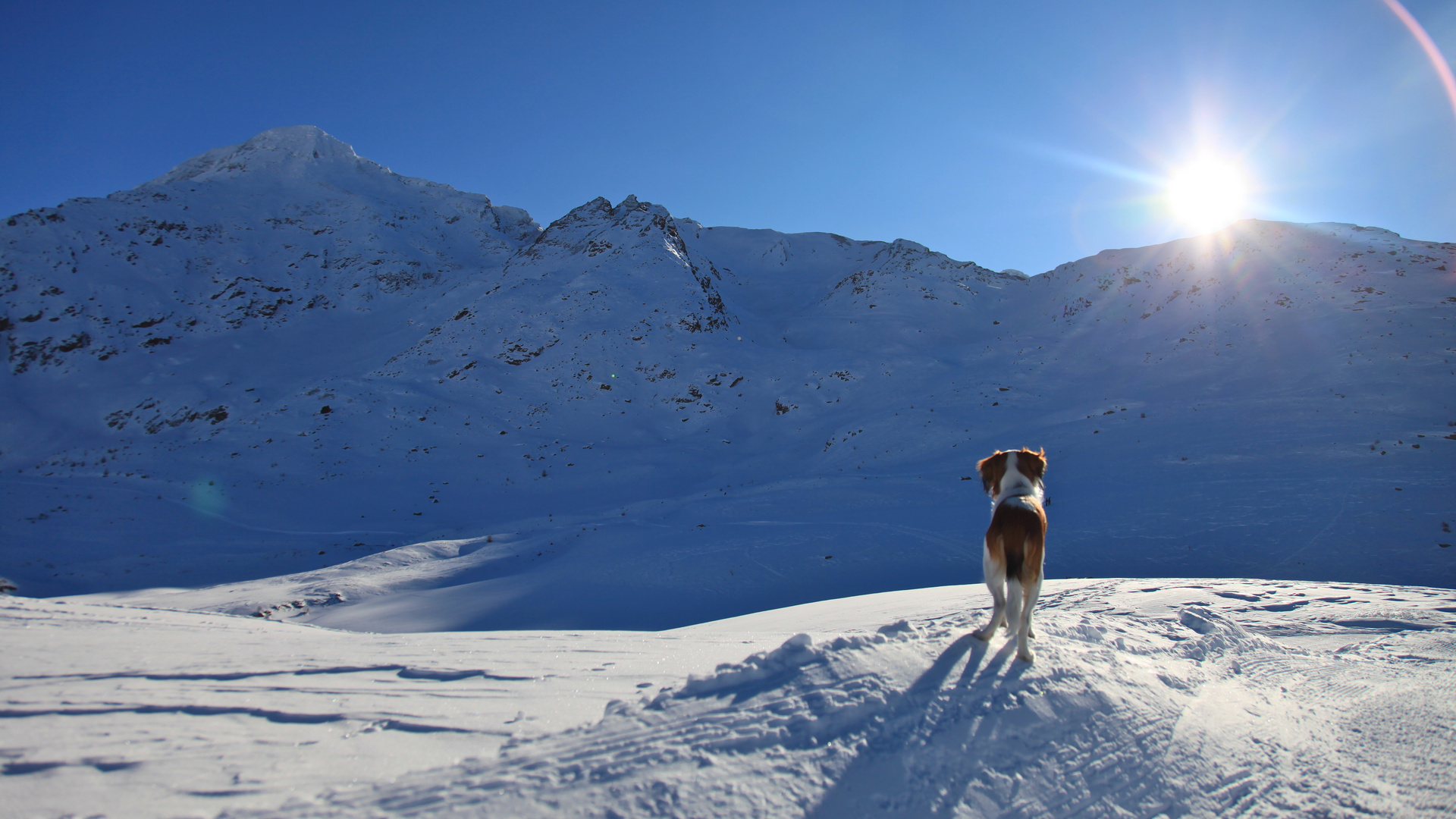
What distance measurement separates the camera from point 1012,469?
4266mm

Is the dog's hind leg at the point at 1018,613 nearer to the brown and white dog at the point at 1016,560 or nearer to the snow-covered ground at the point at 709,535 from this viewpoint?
the brown and white dog at the point at 1016,560

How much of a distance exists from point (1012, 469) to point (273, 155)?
85.3 m

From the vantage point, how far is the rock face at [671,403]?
10648 mm

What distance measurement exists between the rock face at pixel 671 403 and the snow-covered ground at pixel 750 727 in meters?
5.28

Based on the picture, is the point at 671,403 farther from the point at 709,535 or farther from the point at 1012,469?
the point at 1012,469

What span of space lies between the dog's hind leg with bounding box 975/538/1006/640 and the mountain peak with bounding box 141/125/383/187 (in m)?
80.5

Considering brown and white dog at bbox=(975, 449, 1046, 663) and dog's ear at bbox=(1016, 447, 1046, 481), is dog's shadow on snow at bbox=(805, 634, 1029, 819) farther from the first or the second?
dog's ear at bbox=(1016, 447, 1046, 481)

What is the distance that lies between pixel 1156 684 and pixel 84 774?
4.98 metres

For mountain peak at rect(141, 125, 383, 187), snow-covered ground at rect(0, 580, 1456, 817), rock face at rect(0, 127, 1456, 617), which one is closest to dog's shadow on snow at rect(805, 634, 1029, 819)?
snow-covered ground at rect(0, 580, 1456, 817)

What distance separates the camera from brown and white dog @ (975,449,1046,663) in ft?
11.4

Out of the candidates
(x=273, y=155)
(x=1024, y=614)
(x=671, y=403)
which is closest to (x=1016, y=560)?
(x=1024, y=614)

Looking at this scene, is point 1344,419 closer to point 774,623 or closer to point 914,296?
point 774,623

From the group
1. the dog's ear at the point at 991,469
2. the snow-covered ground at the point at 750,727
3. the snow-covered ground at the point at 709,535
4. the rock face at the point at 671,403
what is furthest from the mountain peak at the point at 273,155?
the dog's ear at the point at 991,469

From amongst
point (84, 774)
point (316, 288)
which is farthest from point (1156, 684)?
point (316, 288)
